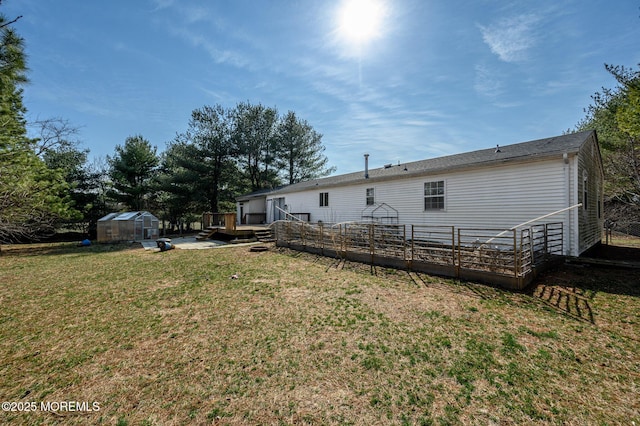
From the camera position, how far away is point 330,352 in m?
3.25

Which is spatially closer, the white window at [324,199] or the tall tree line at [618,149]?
the tall tree line at [618,149]

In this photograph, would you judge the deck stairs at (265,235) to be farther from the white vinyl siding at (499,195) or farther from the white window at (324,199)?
the white vinyl siding at (499,195)

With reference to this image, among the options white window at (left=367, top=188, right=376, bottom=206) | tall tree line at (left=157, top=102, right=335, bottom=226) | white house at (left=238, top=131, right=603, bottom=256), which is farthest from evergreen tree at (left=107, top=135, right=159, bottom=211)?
white window at (left=367, top=188, right=376, bottom=206)

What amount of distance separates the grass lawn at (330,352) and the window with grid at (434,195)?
4.28 metres

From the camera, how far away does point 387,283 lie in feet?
19.6

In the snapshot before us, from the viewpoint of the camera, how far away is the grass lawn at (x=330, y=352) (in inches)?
91.5

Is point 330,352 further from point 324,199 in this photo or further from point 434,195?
point 324,199

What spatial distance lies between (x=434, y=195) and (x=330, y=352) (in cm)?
837

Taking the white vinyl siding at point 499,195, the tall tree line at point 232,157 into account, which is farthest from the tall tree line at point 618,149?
the tall tree line at point 232,157

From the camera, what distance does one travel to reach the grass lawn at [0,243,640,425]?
2.32m

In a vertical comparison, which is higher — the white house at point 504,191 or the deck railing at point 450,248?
the white house at point 504,191

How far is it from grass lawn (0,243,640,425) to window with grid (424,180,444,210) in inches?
169

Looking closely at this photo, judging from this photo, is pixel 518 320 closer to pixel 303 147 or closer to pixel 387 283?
pixel 387 283

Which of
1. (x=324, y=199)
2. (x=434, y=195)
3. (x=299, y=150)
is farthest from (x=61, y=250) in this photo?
(x=299, y=150)
